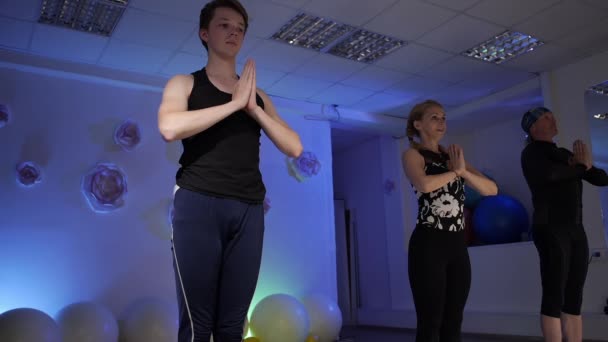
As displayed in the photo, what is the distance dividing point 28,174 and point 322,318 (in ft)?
9.73

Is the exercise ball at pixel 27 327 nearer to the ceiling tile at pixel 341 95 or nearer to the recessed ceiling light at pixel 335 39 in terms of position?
the recessed ceiling light at pixel 335 39

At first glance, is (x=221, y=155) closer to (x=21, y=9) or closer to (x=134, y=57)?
(x=21, y=9)

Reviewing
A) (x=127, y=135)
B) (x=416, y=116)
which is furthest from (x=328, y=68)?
(x=416, y=116)

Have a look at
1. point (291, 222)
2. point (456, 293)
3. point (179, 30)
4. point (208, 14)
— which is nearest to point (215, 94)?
point (208, 14)

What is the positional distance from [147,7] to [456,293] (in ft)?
10.3

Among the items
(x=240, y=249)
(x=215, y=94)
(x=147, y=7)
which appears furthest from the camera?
(x=147, y=7)

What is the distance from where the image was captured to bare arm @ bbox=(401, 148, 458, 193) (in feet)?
7.01

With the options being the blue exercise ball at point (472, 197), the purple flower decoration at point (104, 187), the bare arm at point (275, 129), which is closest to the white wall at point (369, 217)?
the blue exercise ball at point (472, 197)

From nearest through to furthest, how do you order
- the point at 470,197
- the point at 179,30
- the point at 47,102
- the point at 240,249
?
the point at 240,249
the point at 179,30
the point at 47,102
the point at 470,197

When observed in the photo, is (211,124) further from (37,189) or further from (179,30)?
(37,189)

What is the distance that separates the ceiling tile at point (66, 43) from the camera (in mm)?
4273

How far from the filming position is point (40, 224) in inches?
175

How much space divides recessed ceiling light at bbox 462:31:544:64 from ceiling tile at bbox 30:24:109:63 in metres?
3.43

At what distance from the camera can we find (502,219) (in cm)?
582
